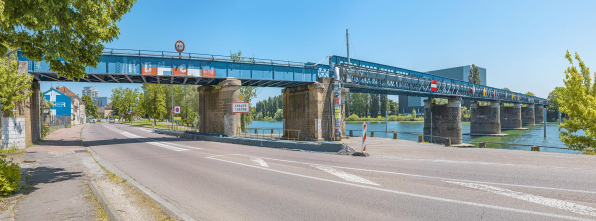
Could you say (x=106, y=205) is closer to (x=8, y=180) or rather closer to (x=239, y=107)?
(x=8, y=180)

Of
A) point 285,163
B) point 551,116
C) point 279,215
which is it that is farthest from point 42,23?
point 551,116

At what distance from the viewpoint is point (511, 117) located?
295ft

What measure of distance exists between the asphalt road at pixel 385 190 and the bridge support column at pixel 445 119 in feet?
156

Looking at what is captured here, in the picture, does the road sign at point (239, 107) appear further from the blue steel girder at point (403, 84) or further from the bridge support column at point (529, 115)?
the bridge support column at point (529, 115)

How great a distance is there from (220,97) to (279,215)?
1005 inches

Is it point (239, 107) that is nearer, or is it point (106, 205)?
point (106, 205)

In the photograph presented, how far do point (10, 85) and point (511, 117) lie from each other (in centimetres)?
10833

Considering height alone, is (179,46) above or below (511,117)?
above

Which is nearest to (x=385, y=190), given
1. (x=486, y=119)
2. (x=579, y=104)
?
(x=579, y=104)

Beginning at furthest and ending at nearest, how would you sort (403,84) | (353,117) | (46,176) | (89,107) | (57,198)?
1. (89,107)
2. (353,117)
3. (403,84)
4. (46,176)
5. (57,198)

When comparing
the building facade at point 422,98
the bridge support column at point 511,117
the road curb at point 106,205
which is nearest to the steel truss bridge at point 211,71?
the road curb at point 106,205

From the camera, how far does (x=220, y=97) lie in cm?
2978

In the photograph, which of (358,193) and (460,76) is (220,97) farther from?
(460,76)

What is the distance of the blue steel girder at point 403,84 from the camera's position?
35753 mm
